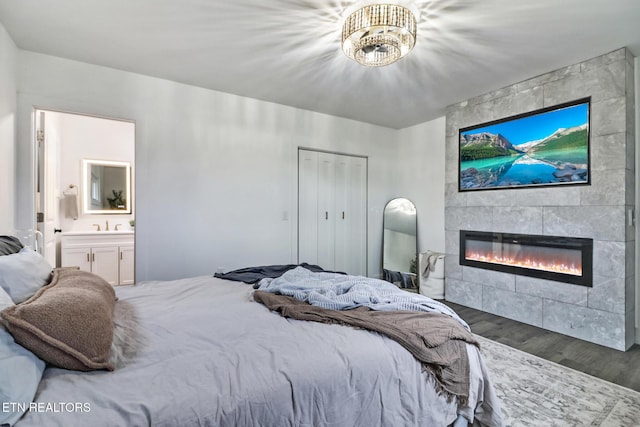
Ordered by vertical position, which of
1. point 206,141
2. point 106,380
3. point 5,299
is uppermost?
point 206,141

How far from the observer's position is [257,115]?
395 centimetres

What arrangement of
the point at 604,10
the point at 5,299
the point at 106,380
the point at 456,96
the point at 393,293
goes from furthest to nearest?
the point at 456,96 < the point at 604,10 < the point at 393,293 < the point at 5,299 < the point at 106,380

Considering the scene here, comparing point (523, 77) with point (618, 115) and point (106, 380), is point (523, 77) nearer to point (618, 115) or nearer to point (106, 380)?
point (618, 115)

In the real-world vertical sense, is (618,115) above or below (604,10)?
below

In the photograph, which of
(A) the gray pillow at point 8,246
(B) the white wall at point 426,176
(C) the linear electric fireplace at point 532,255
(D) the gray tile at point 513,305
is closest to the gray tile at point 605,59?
(C) the linear electric fireplace at point 532,255

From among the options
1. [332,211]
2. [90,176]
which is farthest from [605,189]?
[90,176]

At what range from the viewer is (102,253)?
421 centimetres

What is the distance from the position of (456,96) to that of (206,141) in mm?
3055

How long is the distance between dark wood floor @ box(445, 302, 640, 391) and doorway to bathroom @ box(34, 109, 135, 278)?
4.73 metres

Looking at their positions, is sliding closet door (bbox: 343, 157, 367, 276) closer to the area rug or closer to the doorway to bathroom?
the area rug

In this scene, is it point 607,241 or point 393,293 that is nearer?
point 393,293

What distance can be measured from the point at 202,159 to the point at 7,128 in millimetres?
1597

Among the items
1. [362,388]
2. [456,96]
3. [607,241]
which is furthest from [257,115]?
[607,241]

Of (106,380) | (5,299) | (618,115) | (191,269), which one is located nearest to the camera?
(106,380)
